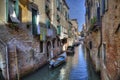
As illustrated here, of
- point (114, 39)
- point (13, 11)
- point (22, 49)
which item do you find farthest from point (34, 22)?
point (114, 39)

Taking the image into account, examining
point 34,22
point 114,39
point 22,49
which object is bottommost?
point 22,49

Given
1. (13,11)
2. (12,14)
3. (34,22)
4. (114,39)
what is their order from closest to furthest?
(114,39), (12,14), (13,11), (34,22)

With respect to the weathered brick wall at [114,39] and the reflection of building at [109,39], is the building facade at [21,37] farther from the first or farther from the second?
the weathered brick wall at [114,39]

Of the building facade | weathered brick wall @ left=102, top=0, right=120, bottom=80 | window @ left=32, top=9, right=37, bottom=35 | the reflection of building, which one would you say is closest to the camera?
weathered brick wall @ left=102, top=0, right=120, bottom=80

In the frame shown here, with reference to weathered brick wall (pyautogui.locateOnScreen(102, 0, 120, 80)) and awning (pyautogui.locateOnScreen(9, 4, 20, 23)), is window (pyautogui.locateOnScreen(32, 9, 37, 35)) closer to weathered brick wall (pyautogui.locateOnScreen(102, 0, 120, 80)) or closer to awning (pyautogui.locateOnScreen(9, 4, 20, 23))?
awning (pyautogui.locateOnScreen(9, 4, 20, 23))

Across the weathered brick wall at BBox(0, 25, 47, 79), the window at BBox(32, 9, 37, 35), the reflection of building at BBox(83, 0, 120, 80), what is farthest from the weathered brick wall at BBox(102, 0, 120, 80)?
the window at BBox(32, 9, 37, 35)

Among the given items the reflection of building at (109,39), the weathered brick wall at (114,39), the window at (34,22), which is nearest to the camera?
the weathered brick wall at (114,39)

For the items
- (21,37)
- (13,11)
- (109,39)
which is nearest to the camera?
(109,39)

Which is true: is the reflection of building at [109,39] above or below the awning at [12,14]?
below

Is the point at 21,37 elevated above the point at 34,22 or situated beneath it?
situated beneath

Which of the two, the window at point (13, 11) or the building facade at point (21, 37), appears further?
the window at point (13, 11)

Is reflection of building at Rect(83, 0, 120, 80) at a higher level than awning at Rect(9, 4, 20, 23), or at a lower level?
lower

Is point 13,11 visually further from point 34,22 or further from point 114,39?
point 114,39

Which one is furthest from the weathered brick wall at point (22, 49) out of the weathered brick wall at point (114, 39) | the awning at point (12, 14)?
the weathered brick wall at point (114, 39)
